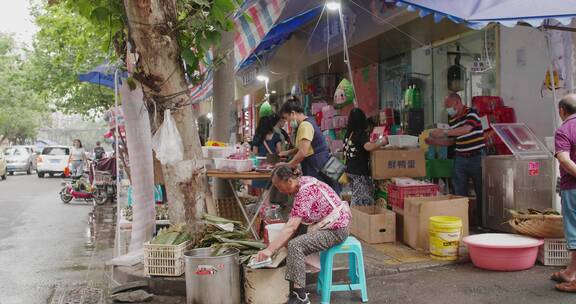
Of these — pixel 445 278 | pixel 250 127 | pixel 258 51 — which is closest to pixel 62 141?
pixel 250 127

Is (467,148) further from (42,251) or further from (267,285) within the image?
(42,251)

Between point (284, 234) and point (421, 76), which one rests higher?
point (421, 76)

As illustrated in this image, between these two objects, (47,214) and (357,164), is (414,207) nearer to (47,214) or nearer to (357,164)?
(357,164)

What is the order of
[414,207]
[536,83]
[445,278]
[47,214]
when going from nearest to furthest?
[445,278]
[414,207]
[536,83]
[47,214]

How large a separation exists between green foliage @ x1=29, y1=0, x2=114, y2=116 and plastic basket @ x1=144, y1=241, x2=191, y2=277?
12570mm

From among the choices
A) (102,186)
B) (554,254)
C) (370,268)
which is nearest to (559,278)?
(554,254)

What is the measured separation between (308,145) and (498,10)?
9.29ft

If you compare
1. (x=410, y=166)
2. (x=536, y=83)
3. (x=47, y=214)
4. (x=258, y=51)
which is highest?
(x=258, y=51)

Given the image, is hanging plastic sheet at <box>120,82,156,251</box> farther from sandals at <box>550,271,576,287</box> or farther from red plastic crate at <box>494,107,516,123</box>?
red plastic crate at <box>494,107,516,123</box>

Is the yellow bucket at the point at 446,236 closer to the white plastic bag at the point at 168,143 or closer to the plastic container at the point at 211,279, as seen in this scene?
the plastic container at the point at 211,279

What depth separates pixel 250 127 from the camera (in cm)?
2050

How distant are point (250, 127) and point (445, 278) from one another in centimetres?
1535

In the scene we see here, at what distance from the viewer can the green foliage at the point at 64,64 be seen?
18516 millimetres

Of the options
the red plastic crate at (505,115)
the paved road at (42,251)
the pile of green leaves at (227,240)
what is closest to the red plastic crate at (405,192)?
the red plastic crate at (505,115)
